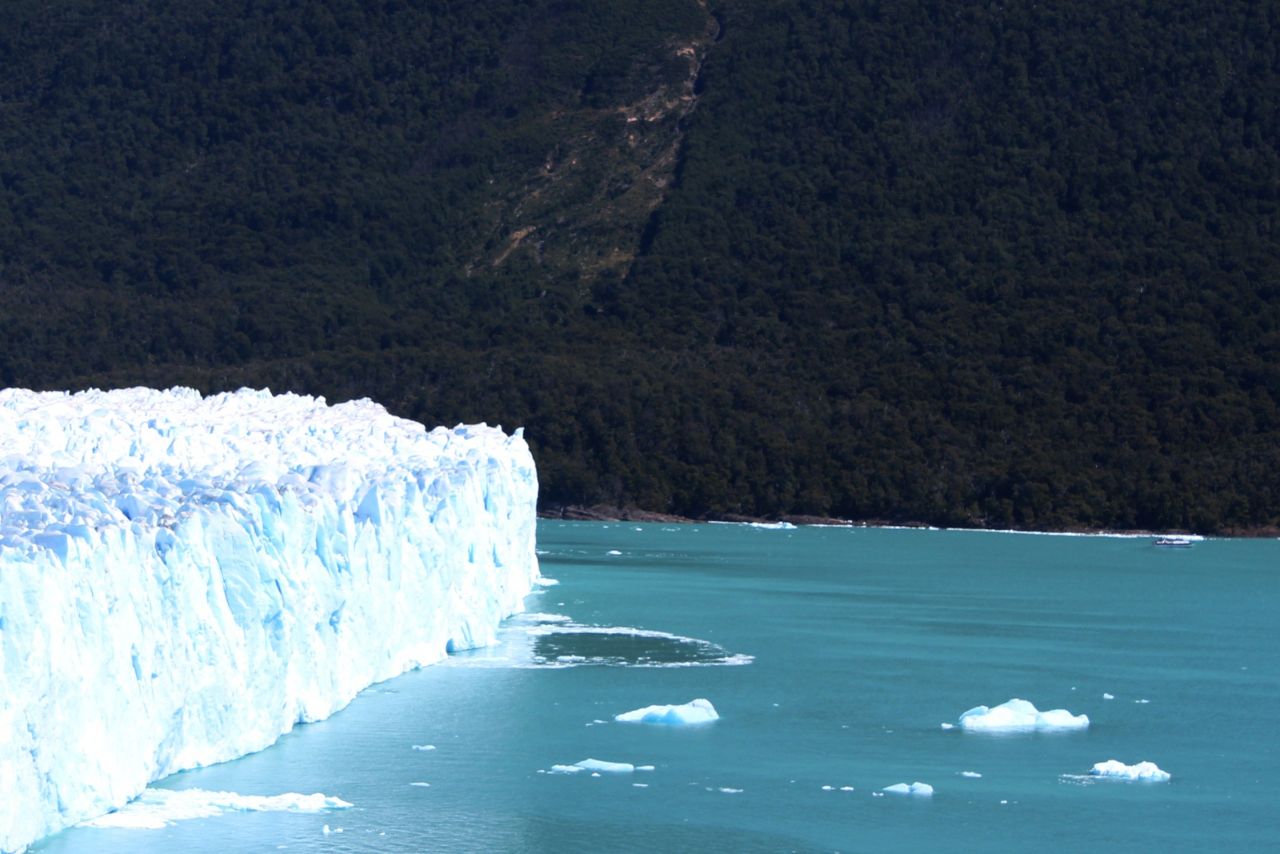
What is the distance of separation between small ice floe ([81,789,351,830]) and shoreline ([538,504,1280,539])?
3528 centimetres

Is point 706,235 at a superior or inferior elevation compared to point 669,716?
superior

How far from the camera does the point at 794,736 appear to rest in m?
16.7

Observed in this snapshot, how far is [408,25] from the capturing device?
75.4 m

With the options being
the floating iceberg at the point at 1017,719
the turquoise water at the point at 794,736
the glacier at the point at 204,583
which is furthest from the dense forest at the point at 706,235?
the floating iceberg at the point at 1017,719

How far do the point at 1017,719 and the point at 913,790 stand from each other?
320cm

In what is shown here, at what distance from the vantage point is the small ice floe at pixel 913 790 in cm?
1426

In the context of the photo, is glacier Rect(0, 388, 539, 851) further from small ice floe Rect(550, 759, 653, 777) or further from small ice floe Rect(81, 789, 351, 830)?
small ice floe Rect(550, 759, 653, 777)

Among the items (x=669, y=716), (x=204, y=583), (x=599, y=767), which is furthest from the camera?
(x=669, y=716)

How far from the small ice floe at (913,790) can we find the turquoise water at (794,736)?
0.50 feet

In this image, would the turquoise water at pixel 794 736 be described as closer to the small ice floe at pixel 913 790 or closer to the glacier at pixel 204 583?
the small ice floe at pixel 913 790

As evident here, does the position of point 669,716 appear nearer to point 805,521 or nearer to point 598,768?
point 598,768

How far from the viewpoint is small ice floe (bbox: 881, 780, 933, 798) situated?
14258 mm

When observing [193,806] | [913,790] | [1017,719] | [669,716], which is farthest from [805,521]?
[193,806]

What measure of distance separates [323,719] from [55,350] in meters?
43.2
